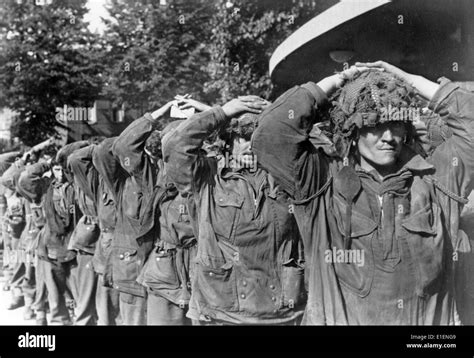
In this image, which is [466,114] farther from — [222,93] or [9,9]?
[9,9]

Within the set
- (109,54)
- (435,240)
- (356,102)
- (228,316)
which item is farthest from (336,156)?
(109,54)

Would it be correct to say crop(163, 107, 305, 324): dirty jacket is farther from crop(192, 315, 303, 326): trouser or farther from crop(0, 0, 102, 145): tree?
crop(0, 0, 102, 145): tree

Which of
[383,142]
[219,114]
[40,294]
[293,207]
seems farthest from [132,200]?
[40,294]

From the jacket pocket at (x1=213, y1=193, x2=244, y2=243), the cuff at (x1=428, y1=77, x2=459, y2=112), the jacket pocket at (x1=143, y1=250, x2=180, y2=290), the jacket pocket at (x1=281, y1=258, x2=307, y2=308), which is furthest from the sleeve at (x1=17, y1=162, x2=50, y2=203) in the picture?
the cuff at (x1=428, y1=77, x2=459, y2=112)

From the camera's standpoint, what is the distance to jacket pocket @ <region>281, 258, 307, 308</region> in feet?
12.3

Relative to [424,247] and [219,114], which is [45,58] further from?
[424,247]

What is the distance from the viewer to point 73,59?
17.1ft

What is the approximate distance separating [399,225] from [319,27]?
6.38 feet

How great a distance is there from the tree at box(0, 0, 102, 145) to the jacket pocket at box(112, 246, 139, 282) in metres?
1.11

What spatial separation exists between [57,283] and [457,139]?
4.37 meters

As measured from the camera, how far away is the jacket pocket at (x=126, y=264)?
16.1 feet

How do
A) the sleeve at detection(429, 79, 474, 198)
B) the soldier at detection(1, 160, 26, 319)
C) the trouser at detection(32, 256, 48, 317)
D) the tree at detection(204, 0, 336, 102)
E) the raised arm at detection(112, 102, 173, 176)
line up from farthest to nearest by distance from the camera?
the soldier at detection(1, 160, 26, 319)
the trouser at detection(32, 256, 48, 317)
the tree at detection(204, 0, 336, 102)
the raised arm at detection(112, 102, 173, 176)
the sleeve at detection(429, 79, 474, 198)

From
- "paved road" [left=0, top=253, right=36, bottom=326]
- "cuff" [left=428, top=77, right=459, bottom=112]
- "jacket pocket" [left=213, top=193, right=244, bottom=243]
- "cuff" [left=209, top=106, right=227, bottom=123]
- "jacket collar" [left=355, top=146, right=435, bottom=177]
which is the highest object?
"cuff" [left=209, top=106, right=227, bottom=123]
